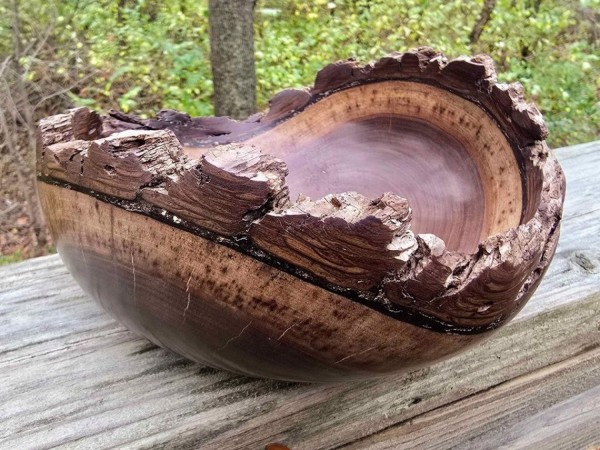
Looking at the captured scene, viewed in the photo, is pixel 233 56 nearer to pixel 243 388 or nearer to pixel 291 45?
pixel 291 45

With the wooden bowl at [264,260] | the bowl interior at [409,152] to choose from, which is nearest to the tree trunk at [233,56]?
the bowl interior at [409,152]

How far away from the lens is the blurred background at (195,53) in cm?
202

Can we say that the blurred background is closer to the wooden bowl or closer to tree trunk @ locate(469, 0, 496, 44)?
tree trunk @ locate(469, 0, 496, 44)

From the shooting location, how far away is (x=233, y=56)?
1728 millimetres

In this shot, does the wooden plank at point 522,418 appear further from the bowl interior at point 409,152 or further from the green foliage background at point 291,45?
the green foliage background at point 291,45

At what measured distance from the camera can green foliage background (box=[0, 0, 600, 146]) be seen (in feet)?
7.15


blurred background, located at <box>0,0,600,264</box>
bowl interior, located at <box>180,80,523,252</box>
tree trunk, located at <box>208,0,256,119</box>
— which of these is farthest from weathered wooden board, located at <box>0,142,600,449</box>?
blurred background, located at <box>0,0,600,264</box>

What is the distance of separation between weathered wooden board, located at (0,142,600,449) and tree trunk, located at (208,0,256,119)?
1031 millimetres

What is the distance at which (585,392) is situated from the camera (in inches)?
32.4

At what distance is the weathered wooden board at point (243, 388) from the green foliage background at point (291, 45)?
136 cm

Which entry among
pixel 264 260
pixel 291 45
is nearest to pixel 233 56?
pixel 291 45

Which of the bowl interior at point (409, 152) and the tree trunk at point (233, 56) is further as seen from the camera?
the tree trunk at point (233, 56)

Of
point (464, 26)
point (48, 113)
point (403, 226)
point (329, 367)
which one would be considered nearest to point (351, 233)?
point (403, 226)

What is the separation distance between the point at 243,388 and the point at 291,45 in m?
1.91
